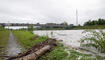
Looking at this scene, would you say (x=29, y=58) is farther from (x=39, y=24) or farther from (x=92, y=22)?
(x=92, y=22)

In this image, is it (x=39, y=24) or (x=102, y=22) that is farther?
(x=39, y=24)

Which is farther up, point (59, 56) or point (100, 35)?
point (100, 35)

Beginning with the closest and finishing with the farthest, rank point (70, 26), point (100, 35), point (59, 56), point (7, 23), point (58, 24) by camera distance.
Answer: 1. point (59, 56)
2. point (100, 35)
3. point (7, 23)
4. point (70, 26)
5. point (58, 24)

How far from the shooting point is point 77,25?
182 ft

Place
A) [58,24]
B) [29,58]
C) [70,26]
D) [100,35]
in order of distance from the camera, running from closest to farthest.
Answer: [29,58], [100,35], [70,26], [58,24]

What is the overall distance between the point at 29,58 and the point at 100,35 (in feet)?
9.35

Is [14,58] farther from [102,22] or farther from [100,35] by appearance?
[102,22]

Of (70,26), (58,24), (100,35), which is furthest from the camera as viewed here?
(58,24)

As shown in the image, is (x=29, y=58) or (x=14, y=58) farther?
(x=14, y=58)

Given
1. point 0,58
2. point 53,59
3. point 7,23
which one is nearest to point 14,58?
point 0,58

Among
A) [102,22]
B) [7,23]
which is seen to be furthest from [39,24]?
[102,22]

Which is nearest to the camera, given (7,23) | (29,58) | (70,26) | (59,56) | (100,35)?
(29,58)

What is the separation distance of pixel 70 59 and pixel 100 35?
1822 mm

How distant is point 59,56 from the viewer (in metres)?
3.30
